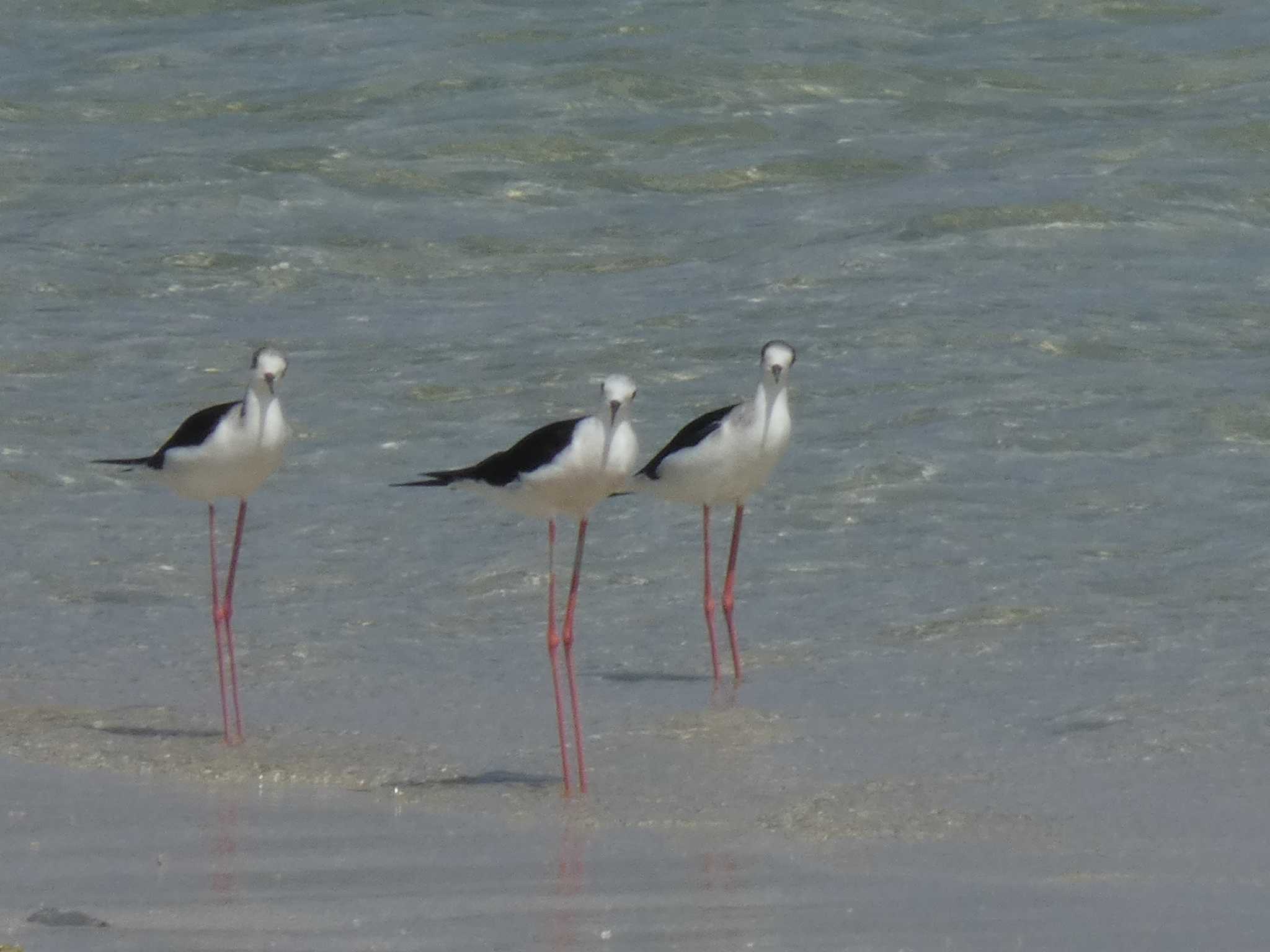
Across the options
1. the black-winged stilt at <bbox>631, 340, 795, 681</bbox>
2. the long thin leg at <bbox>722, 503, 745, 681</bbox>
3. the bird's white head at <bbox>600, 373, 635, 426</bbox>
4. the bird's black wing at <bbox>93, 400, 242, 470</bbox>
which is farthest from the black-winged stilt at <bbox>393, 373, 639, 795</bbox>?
the bird's black wing at <bbox>93, 400, 242, 470</bbox>

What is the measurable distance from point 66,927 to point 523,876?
42.4 inches

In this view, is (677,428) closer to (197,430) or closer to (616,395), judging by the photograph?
(197,430)

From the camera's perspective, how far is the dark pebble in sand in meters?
4.75

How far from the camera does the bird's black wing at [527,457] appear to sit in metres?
7.05

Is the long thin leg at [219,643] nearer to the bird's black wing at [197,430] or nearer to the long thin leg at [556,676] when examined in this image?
the bird's black wing at [197,430]

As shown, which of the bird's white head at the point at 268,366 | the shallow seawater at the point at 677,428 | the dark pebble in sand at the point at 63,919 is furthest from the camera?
the bird's white head at the point at 268,366

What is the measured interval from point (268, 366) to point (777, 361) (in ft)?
5.53

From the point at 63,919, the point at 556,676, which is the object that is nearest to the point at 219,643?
the point at 556,676

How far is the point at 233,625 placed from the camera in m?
8.37

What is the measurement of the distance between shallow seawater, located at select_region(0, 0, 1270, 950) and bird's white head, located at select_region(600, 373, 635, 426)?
0.95 metres

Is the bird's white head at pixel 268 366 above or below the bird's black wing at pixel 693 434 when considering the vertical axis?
above

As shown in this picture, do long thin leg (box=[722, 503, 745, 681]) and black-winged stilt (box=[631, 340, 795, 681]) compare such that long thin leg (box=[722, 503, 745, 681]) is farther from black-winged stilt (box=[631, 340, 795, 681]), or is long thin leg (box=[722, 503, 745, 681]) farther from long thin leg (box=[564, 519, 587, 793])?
long thin leg (box=[564, 519, 587, 793])

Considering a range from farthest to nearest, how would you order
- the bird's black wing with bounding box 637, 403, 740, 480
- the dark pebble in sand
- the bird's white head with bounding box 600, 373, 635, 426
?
the bird's black wing with bounding box 637, 403, 740, 480
the bird's white head with bounding box 600, 373, 635, 426
the dark pebble in sand

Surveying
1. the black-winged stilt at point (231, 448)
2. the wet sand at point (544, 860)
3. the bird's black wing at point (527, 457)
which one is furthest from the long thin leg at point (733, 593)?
the black-winged stilt at point (231, 448)
